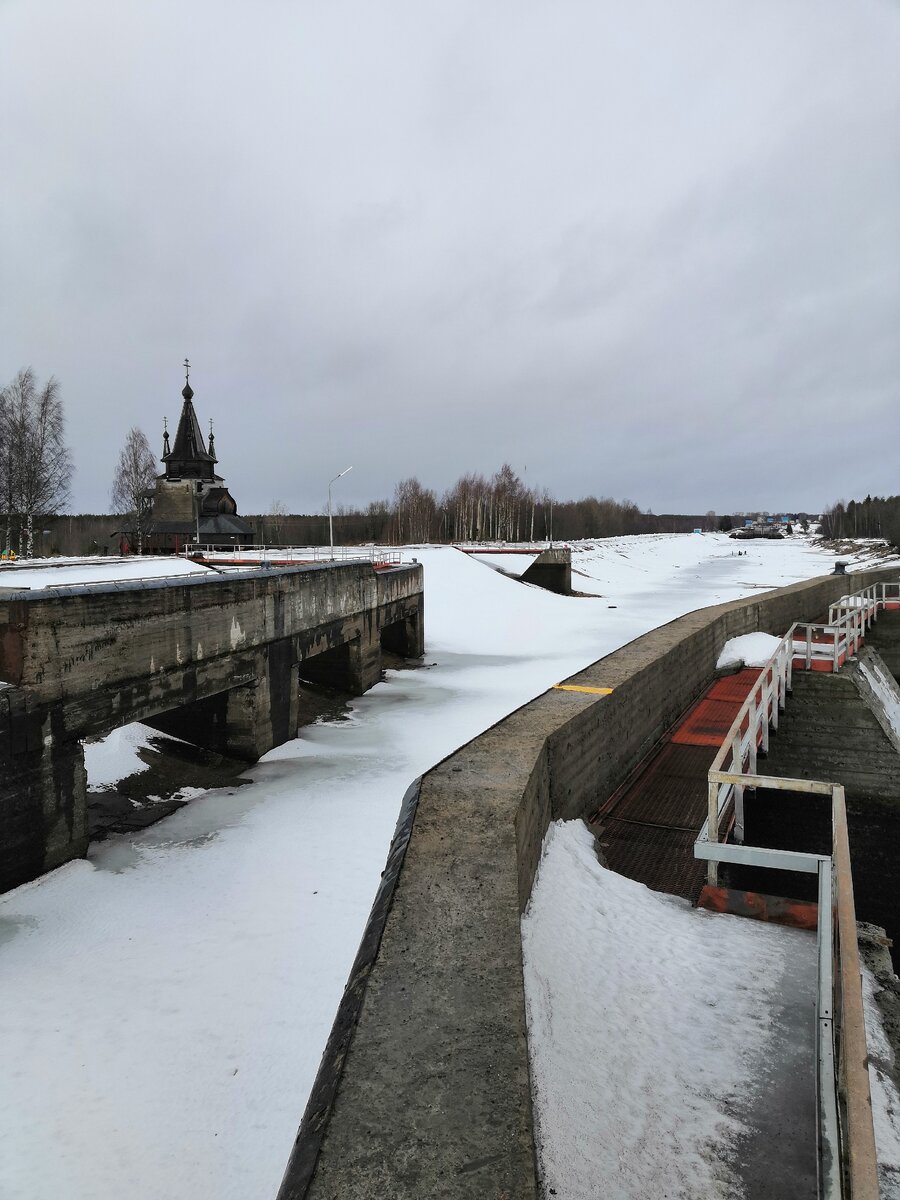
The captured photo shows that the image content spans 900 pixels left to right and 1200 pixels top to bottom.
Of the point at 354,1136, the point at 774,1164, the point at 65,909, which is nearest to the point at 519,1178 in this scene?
the point at 354,1136

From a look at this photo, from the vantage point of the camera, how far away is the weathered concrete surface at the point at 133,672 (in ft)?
24.7

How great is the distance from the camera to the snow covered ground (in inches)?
168

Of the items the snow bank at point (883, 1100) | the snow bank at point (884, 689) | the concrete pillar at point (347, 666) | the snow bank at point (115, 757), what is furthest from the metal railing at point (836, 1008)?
the concrete pillar at point (347, 666)

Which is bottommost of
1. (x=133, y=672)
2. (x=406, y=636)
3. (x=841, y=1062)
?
(x=406, y=636)

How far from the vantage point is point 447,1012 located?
131 inches

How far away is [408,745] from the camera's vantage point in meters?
12.8

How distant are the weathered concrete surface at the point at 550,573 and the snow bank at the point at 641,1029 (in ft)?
115

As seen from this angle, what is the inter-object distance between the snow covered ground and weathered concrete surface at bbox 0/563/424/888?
0.70m

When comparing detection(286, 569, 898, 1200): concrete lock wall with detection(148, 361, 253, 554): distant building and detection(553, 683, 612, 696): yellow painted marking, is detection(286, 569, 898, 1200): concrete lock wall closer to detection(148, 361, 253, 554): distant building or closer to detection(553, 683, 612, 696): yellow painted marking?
detection(553, 683, 612, 696): yellow painted marking

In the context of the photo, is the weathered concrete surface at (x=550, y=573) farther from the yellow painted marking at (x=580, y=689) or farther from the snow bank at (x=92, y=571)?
the yellow painted marking at (x=580, y=689)

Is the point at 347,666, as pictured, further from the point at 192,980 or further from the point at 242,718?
the point at 192,980

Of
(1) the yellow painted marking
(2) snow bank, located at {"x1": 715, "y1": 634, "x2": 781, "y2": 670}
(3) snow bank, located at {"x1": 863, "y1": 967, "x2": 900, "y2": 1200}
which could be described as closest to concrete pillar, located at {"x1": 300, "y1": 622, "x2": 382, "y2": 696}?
(2) snow bank, located at {"x1": 715, "y1": 634, "x2": 781, "y2": 670}

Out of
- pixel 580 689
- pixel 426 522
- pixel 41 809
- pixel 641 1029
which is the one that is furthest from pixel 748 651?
pixel 426 522

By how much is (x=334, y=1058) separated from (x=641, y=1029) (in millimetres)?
1932
